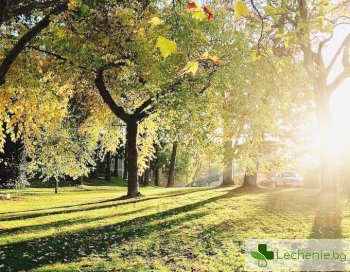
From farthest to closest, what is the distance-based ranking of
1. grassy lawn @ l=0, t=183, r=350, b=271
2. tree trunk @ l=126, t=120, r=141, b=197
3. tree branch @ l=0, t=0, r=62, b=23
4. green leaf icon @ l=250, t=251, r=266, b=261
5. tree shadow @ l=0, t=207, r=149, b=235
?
tree trunk @ l=126, t=120, r=141, b=197
tree shadow @ l=0, t=207, r=149, b=235
tree branch @ l=0, t=0, r=62, b=23
grassy lawn @ l=0, t=183, r=350, b=271
green leaf icon @ l=250, t=251, r=266, b=261

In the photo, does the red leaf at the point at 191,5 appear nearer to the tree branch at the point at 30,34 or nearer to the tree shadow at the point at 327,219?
the tree branch at the point at 30,34

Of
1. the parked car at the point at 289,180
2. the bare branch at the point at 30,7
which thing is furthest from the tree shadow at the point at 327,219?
the parked car at the point at 289,180

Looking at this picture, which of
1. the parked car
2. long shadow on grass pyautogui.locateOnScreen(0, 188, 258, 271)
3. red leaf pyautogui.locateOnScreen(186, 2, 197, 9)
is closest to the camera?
red leaf pyautogui.locateOnScreen(186, 2, 197, 9)

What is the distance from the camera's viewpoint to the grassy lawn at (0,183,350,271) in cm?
1044

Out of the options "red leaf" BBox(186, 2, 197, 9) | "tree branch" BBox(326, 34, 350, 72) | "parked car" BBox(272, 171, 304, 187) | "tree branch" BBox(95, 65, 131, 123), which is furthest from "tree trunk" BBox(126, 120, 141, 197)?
"parked car" BBox(272, 171, 304, 187)

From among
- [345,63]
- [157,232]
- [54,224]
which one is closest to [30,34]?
[54,224]

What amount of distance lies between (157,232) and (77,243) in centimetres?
299

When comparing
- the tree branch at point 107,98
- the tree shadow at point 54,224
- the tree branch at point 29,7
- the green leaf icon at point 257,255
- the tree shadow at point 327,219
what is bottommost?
the tree shadow at point 54,224

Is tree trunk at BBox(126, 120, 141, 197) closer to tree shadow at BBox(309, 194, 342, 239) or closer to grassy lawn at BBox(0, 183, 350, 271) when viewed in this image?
grassy lawn at BBox(0, 183, 350, 271)

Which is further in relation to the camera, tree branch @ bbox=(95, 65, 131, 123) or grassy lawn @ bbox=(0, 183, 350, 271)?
tree branch @ bbox=(95, 65, 131, 123)

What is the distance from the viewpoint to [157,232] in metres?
14.5

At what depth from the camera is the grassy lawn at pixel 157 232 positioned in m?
10.4

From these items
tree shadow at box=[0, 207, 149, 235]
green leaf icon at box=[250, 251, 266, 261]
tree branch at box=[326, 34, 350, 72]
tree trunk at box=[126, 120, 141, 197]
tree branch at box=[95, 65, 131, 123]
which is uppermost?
tree branch at box=[326, 34, 350, 72]

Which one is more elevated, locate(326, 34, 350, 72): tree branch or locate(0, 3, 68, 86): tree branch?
locate(326, 34, 350, 72): tree branch
